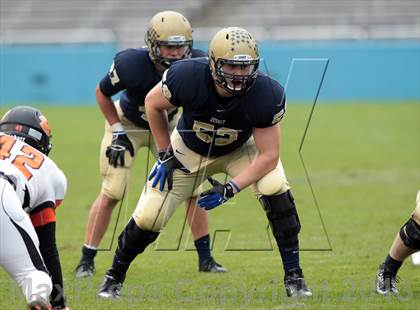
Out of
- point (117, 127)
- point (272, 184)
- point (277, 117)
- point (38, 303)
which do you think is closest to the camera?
point (38, 303)

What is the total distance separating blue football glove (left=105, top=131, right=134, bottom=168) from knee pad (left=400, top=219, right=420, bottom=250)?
2232 millimetres

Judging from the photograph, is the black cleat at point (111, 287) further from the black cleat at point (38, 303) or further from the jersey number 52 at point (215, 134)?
the black cleat at point (38, 303)

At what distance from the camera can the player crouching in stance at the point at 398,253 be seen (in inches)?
203

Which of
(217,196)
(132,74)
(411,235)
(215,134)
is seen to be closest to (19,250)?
(217,196)

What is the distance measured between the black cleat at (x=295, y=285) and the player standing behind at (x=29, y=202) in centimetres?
147

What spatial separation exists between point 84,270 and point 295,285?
1742mm

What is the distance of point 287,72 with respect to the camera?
66.9ft

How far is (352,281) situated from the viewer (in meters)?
5.78

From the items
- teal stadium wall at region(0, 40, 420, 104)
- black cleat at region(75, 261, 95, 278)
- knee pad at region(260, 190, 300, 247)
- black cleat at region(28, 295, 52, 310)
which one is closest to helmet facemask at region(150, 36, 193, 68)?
knee pad at region(260, 190, 300, 247)

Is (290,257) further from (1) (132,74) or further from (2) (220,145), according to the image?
(1) (132,74)

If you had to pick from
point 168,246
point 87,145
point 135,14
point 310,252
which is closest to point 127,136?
point 168,246

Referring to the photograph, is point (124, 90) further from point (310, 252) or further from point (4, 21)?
point (4, 21)

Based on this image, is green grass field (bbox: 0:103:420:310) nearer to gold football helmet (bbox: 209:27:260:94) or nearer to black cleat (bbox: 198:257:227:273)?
black cleat (bbox: 198:257:227:273)

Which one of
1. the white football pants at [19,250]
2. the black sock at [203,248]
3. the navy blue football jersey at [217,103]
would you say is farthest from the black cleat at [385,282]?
the white football pants at [19,250]
